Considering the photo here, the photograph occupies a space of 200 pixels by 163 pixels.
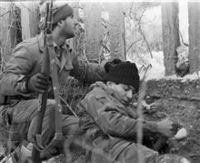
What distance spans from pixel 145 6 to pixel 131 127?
245cm

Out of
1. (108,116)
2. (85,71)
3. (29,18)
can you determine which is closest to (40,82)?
(108,116)

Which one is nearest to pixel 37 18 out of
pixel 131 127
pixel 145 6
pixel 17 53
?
pixel 145 6

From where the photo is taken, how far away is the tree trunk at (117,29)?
4.96 m

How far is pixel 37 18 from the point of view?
5.61 metres

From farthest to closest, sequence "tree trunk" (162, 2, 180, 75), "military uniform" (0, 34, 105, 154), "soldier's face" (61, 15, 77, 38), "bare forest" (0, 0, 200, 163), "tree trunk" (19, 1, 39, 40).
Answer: "tree trunk" (19, 1, 39, 40)
"tree trunk" (162, 2, 180, 75)
"bare forest" (0, 0, 200, 163)
"soldier's face" (61, 15, 77, 38)
"military uniform" (0, 34, 105, 154)

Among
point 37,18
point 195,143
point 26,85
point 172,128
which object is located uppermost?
point 37,18

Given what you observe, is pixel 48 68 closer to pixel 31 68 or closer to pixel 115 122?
pixel 115 122

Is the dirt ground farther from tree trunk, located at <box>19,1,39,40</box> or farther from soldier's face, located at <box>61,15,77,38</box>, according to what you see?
tree trunk, located at <box>19,1,39,40</box>

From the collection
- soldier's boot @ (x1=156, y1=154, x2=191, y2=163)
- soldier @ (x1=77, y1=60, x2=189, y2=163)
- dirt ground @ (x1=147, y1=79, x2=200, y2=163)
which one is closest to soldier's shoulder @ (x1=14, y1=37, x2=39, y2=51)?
soldier @ (x1=77, y1=60, x2=189, y2=163)

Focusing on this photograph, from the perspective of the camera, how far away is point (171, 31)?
4582 millimetres

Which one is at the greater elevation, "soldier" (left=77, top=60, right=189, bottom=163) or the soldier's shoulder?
the soldier's shoulder

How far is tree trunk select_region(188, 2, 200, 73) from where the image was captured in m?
4.39

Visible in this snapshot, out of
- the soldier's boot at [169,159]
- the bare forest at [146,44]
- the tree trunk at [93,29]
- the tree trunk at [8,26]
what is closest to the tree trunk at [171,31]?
the bare forest at [146,44]

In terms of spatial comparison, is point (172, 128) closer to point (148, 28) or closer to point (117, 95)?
point (117, 95)
